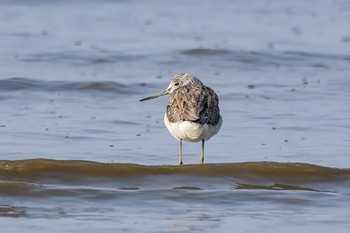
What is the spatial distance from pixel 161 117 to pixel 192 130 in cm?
272

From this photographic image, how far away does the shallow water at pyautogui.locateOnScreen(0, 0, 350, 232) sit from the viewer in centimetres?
951

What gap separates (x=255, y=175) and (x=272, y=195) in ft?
2.82

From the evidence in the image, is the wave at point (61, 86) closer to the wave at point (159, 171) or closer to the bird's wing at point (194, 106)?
the bird's wing at point (194, 106)

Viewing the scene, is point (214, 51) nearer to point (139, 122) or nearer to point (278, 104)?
point (278, 104)

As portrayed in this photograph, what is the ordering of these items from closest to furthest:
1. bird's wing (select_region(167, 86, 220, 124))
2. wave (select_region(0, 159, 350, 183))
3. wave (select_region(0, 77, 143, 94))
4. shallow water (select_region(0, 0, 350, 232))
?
shallow water (select_region(0, 0, 350, 232)) < wave (select_region(0, 159, 350, 183)) < bird's wing (select_region(167, 86, 220, 124)) < wave (select_region(0, 77, 143, 94))

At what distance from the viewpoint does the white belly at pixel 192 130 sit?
35.8 ft

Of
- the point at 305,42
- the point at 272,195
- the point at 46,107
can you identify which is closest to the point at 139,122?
the point at 46,107

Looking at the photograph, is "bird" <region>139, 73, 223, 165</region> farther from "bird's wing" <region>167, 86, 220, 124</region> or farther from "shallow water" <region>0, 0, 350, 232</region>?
"shallow water" <region>0, 0, 350, 232</region>

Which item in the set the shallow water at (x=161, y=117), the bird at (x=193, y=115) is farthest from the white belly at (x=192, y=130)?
the shallow water at (x=161, y=117)

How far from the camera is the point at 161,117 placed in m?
13.6

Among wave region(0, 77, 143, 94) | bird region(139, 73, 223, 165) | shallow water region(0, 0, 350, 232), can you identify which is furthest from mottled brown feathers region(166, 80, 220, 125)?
wave region(0, 77, 143, 94)

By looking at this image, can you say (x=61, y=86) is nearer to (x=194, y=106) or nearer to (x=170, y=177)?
(x=194, y=106)

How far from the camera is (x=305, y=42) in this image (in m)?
19.1

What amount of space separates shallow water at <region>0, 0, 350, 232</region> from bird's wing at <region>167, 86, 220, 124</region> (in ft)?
1.55
